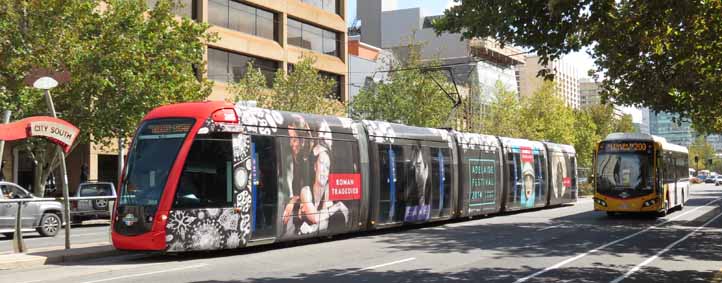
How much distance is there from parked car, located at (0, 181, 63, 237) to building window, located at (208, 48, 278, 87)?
70.1ft

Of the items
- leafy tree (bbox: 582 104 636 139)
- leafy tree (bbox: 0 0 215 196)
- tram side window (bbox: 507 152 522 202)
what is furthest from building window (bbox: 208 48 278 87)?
leafy tree (bbox: 582 104 636 139)

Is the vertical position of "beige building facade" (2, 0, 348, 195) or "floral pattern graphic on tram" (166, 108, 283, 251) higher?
"beige building facade" (2, 0, 348, 195)

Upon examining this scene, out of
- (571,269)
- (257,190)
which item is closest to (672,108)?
(571,269)

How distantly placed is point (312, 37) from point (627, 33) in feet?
130

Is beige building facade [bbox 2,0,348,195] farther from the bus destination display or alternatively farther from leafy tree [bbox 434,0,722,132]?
leafy tree [bbox 434,0,722,132]

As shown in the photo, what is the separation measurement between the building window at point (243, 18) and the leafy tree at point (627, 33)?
87.1 feet

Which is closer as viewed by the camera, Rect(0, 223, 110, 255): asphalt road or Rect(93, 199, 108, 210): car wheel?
Rect(0, 223, 110, 255): asphalt road

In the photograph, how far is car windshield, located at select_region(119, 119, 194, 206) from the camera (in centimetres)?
1410

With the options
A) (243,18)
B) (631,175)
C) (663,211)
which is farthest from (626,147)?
(243,18)

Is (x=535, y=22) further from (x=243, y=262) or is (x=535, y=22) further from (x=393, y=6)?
(x=393, y=6)

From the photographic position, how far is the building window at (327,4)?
5258cm

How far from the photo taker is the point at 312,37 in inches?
2052

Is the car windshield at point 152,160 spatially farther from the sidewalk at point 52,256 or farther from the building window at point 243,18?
the building window at point 243,18

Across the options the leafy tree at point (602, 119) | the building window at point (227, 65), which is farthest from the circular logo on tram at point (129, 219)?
the leafy tree at point (602, 119)
